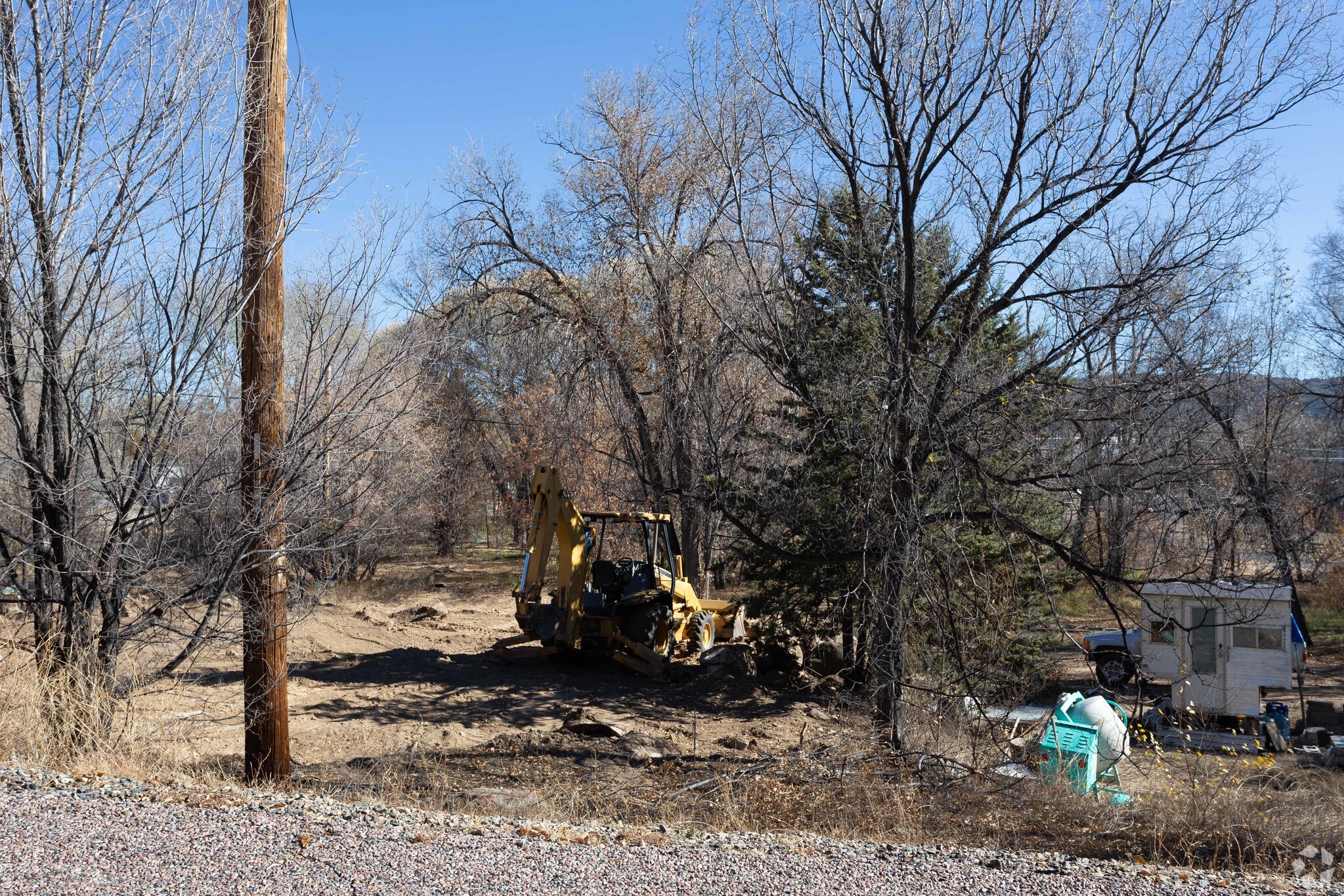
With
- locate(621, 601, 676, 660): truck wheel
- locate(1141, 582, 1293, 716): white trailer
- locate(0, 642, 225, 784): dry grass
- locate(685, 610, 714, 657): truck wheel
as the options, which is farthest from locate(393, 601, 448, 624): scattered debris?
locate(1141, 582, 1293, 716): white trailer

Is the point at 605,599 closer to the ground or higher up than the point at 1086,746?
higher up

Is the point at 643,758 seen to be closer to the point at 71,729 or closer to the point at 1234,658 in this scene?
the point at 71,729

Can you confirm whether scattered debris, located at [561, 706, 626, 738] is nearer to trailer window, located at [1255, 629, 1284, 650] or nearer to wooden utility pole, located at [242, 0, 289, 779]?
wooden utility pole, located at [242, 0, 289, 779]

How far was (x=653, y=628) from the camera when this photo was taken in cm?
1519

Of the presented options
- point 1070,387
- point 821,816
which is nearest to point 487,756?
point 821,816

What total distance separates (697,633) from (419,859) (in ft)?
36.2

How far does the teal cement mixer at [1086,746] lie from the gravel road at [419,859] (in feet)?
8.15

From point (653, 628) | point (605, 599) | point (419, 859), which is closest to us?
point (419, 859)

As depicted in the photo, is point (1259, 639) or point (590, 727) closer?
point (590, 727)

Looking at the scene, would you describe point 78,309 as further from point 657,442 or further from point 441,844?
point 657,442

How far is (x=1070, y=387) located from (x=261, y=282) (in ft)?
21.3

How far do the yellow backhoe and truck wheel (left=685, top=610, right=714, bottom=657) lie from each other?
1 cm

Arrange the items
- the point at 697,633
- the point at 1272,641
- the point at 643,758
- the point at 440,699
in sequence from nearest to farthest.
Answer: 1. the point at 643,758
2. the point at 440,699
3. the point at 1272,641
4. the point at 697,633

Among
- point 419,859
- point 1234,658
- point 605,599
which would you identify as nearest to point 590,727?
point 605,599
